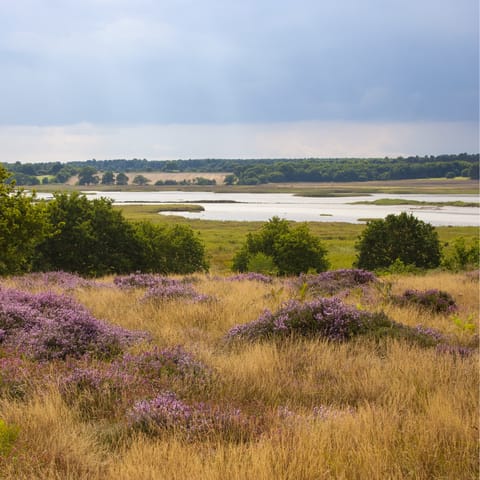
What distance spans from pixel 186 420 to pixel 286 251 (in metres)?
34.3

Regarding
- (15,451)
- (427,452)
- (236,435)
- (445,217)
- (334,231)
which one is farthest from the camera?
(445,217)

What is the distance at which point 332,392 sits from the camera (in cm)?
637

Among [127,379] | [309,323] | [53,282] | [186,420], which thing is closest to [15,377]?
[127,379]

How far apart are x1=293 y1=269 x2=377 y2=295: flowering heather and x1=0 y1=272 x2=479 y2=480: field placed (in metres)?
5.88

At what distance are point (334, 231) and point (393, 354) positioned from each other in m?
74.0

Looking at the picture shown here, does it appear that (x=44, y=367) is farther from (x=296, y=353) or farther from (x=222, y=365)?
(x=296, y=353)

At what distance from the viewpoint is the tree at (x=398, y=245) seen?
39.2 m

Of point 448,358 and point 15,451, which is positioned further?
point 448,358

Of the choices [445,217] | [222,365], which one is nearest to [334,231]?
[445,217]

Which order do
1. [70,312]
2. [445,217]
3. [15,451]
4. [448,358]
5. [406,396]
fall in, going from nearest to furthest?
[15,451]
[406,396]
[448,358]
[70,312]
[445,217]

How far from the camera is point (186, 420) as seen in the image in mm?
5094

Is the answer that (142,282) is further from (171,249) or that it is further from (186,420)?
(171,249)

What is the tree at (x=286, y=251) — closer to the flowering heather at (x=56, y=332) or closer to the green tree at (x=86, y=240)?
the green tree at (x=86, y=240)

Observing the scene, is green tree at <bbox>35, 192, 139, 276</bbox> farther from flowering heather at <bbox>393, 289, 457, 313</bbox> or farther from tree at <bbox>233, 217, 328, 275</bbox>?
flowering heather at <bbox>393, 289, 457, 313</bbox>
